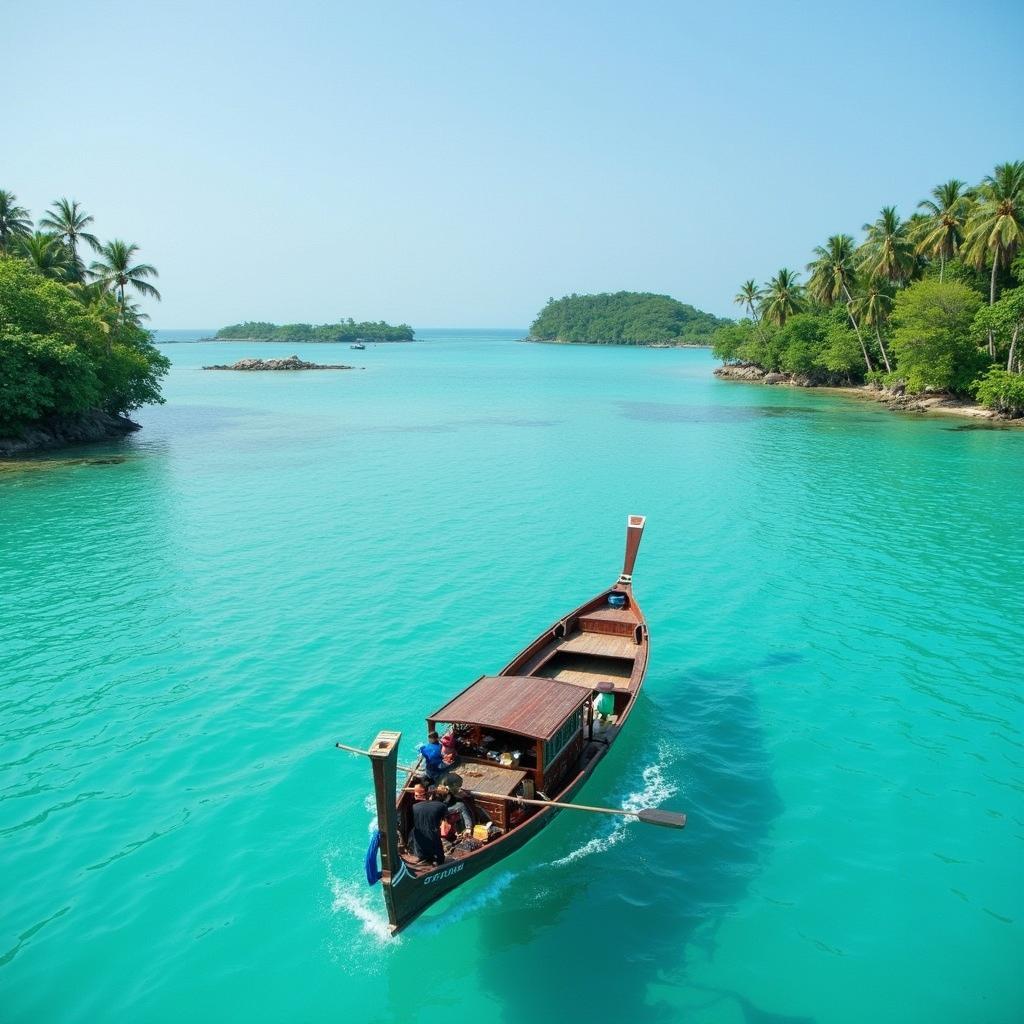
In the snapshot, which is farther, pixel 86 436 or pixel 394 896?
pixel 86 436

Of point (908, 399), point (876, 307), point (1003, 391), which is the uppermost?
point (876, 307)

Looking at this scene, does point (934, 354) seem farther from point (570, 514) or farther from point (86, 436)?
point (86, 436)

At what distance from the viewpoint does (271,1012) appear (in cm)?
1071

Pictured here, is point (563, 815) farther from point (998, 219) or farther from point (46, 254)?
point (998, 219)

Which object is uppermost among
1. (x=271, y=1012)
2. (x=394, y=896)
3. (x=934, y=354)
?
(x=934, y=354)

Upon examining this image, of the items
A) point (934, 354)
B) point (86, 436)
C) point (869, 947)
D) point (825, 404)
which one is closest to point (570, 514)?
point (869, 947)

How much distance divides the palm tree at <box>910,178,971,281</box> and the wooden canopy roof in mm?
71160

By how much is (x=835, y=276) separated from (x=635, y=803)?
86.5 m

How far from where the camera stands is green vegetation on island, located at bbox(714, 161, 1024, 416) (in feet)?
199

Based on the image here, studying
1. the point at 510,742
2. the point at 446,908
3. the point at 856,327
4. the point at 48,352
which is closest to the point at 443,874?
the point at 446,908

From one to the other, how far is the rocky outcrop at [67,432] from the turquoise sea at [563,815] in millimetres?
11739

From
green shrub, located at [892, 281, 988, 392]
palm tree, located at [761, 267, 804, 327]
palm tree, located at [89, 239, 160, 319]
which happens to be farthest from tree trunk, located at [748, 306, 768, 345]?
palm tree, located at [89, 239, 160, 319]

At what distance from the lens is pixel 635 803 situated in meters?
14.8

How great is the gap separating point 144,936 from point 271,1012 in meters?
2.68
